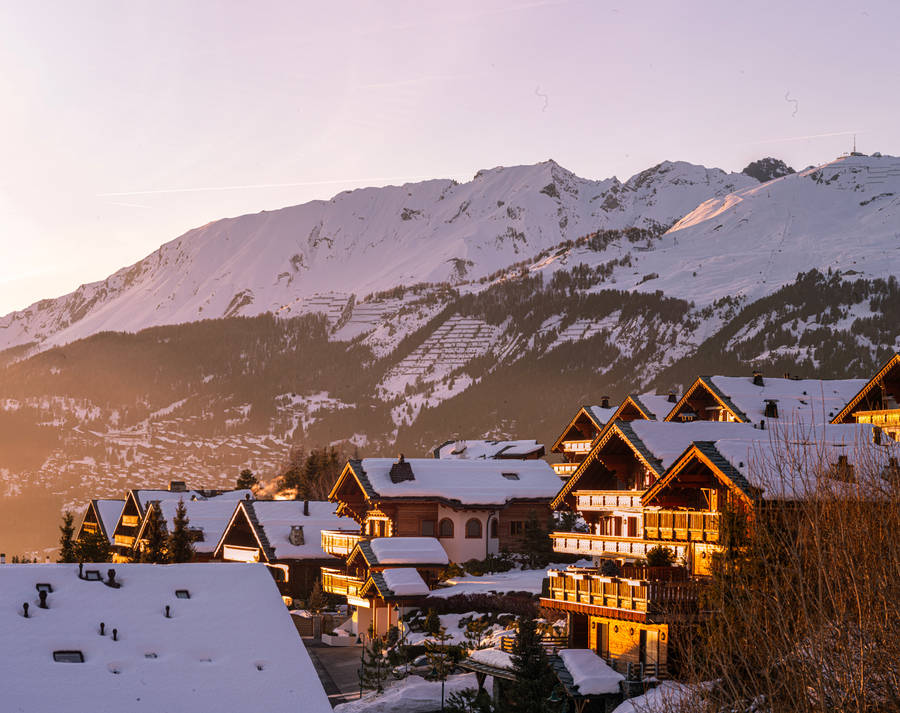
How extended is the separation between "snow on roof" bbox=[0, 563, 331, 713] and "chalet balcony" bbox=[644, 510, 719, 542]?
16893mm

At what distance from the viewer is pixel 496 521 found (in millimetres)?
73188

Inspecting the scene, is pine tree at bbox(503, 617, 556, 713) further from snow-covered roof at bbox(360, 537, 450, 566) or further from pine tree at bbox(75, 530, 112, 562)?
pine tree at bbox(75, 530, 112, 562)

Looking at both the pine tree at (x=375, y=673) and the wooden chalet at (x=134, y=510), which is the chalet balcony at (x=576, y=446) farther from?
the wooden chalet at (x=134, y=510)

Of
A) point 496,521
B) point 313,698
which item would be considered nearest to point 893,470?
point 313,698

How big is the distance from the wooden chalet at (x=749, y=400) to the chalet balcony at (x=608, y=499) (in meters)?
13.3

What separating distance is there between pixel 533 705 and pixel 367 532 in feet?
129

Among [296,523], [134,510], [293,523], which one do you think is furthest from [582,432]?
[134,510]

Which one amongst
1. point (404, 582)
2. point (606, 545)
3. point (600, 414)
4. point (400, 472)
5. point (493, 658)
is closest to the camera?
point (493, 658)

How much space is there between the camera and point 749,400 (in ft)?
207

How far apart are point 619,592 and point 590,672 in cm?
282

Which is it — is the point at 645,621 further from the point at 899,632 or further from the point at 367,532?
the point at 367,532

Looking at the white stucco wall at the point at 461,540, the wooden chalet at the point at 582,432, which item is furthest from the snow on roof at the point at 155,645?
the wooden chalet at the point at 582,432

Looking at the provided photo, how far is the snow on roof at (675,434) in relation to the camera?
144 ft

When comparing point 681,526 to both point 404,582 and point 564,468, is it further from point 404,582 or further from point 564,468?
point 564,468
